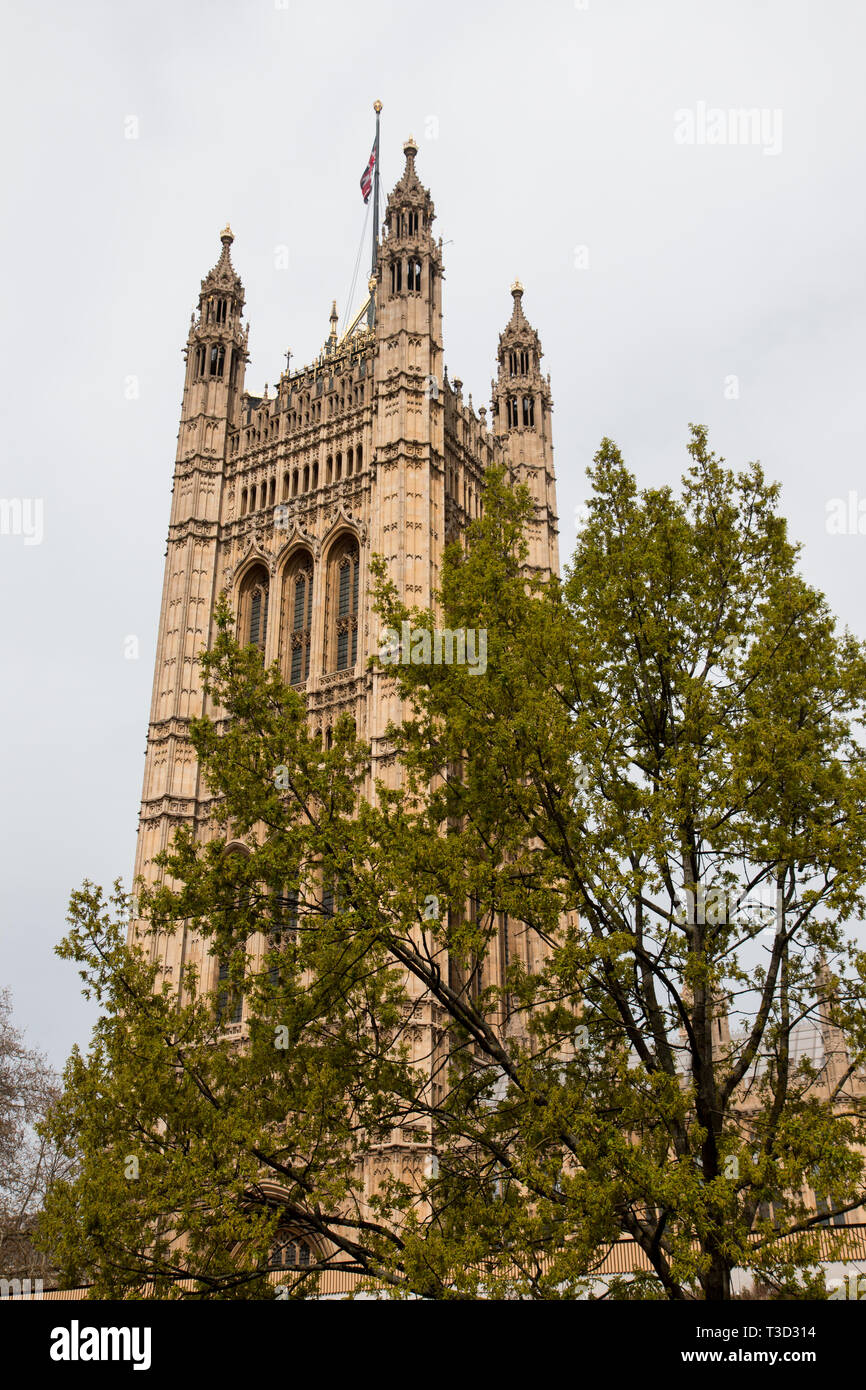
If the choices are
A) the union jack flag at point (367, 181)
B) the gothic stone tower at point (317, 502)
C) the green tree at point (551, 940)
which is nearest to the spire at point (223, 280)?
the gothic stone tower at point (317, 502)

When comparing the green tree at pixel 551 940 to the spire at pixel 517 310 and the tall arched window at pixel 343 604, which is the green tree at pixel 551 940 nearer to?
the tall arched window at pixel 343 604

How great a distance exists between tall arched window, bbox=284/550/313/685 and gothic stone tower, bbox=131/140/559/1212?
0.08m

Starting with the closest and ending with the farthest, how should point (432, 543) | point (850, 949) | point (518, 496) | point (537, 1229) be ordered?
point (537, 1229) < point (850, 949) < point (518, 496) < point (432, 543)

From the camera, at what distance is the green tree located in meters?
11.0

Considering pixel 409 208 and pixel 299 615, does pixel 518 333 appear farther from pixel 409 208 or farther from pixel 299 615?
pixel 299 615

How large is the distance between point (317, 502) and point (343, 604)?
3770 millimetres

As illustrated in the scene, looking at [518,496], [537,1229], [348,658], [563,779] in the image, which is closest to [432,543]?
[348,658]

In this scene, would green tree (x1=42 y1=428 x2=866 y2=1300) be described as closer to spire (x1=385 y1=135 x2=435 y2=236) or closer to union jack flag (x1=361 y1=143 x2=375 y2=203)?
spire (x1=385 y1=135 x2=435 y2=236)

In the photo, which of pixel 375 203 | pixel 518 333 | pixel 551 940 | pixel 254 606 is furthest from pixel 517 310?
pixel 551 940

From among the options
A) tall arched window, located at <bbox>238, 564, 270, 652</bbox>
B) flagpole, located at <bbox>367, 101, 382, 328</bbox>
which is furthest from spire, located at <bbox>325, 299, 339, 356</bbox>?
tall arched window, located at <bbox>238, 564, 270, 652</bbox>

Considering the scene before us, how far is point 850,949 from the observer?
1207cm
